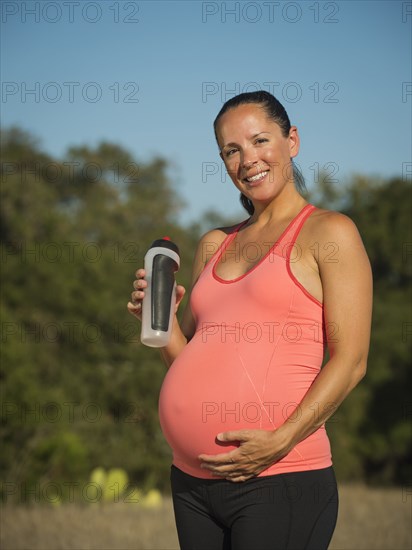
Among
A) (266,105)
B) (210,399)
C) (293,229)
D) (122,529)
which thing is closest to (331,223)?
(293,229)

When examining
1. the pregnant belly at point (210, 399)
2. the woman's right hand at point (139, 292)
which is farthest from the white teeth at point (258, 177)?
the pregnant belly at point (210, 399)

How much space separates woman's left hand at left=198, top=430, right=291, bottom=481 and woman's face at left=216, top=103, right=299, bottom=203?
0.77 metres

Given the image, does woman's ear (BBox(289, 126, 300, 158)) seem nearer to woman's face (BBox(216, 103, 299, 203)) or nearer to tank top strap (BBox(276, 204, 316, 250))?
woman's face (BBox(216, 103, 299, 203))

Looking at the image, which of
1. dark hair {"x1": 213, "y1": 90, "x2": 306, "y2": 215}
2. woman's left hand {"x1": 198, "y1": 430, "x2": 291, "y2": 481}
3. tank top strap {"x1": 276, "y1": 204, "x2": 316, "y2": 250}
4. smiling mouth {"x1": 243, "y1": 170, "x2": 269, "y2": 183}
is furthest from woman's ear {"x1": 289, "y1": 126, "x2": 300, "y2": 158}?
woman's left hand {"x1": 198, "y1": 430, "x2": 291, "y2": 481}

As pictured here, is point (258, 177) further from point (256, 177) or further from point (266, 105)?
point (266, 105)

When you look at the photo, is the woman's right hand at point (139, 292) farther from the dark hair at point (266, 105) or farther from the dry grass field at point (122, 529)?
the dry grass field at point (122, 529)

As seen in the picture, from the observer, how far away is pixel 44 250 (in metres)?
10.7

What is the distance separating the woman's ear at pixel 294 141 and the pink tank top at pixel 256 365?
0.37m

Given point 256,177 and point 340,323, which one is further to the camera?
point 256,177

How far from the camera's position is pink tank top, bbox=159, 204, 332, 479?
1.88 m

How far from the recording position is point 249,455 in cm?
181

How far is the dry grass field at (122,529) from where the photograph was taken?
4.52 m

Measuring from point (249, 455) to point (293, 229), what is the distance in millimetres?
645

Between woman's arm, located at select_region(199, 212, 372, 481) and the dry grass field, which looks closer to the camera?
woman's arm, located at select_region(199, 212, 372, 481)
